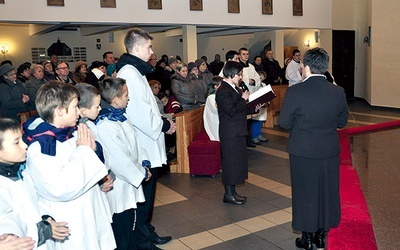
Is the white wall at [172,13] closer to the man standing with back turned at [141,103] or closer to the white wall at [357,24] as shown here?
the white wall at [357,24]

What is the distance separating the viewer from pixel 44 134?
2070 millimetres

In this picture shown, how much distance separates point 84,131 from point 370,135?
742cm

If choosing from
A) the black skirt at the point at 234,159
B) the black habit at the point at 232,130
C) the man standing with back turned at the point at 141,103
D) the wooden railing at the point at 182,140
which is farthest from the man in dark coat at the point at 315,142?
the wooden railing at the point at 182,140

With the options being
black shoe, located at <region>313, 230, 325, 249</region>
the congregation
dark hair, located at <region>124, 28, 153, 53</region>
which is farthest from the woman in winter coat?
black shoe, located at <region>313, 230, 325, 249</region>

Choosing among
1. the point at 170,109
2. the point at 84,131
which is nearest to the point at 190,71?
the point at 170,109

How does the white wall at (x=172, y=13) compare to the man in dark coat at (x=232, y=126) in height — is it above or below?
above

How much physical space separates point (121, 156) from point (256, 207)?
2.17 m

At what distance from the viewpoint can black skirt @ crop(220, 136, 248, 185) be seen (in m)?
4.56

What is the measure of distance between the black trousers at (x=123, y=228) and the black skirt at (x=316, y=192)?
1.35 m

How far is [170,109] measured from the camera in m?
6.53

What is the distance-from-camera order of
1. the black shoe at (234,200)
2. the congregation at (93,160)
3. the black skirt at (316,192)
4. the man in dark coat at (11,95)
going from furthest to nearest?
the man in dark coat at (11,95) → the black shoe at (234,200) → the black skirt at (316,192) → the congregation at (93,160)

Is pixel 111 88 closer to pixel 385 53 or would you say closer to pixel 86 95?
pixel 86 95

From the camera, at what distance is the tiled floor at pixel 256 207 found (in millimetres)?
3748

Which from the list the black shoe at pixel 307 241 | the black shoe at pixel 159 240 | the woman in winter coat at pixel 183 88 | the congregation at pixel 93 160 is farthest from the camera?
the woman in winter coat at pixel 183 88
